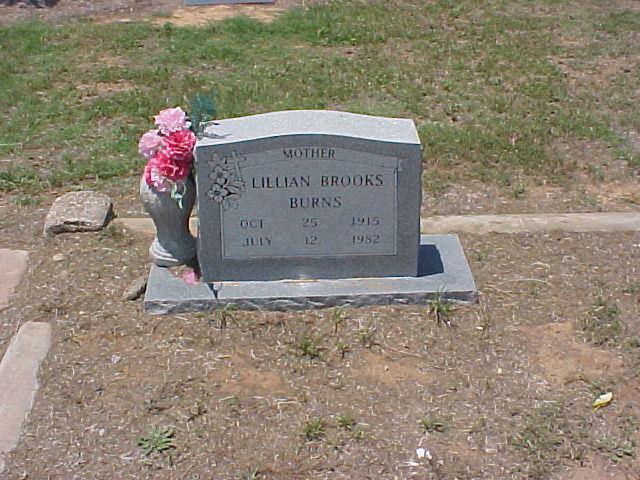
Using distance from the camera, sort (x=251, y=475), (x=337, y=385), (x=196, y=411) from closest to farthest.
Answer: (x=251, y=475) → (x=196, y=411) → (x=337, y=385)

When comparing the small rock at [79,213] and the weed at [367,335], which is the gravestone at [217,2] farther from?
the weed at [367,335]

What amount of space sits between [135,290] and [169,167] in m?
0.74

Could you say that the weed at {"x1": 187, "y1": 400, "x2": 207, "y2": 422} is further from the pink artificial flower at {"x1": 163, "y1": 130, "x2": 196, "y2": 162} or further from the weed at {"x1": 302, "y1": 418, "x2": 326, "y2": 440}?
the pink artificial flower at {"x1": 163, "y1": 130, "x2": 196, "y2": 162}

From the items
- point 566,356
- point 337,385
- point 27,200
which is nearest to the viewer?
point 337,385

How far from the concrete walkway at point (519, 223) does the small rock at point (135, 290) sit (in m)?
0.77

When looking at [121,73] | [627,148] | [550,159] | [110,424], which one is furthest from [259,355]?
[121,73]

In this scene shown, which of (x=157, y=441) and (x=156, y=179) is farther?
(x=156, y=179)

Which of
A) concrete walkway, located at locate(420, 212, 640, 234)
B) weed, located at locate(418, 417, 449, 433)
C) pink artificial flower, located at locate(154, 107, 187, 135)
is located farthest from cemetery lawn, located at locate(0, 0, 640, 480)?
pink artificial flower, located at locate(154, 107, 187, 135)

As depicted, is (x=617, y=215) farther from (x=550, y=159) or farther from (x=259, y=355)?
(x=259, y=355)

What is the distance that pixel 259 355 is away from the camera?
483cm

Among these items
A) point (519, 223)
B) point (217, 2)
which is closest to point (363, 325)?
point (519, 223)

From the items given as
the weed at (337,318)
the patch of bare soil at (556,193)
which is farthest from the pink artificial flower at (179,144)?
the patch of bare soil at (556,193)

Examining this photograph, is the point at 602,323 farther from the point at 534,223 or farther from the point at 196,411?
the point at 196,411

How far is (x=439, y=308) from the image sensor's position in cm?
511
